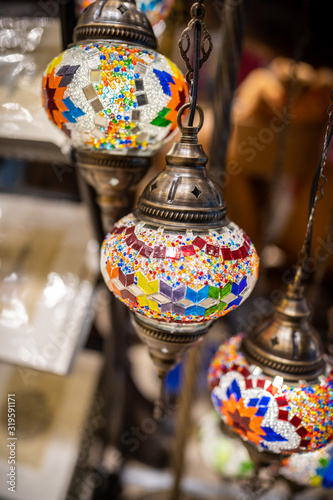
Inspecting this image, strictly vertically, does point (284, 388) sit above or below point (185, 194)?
below

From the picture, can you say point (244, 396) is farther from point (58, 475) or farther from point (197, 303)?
point (58, 475)

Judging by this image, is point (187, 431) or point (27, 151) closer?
point (27, 151)

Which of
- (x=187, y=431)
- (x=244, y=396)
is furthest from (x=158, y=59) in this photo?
(x=187, y=431)

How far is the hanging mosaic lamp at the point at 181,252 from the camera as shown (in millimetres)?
456

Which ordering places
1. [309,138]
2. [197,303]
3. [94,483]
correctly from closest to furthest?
[197,303], [94,483], [309,138]

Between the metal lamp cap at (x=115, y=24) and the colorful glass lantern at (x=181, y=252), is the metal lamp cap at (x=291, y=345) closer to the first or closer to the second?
→ the colorful glass lantern at (x=181, y=252)

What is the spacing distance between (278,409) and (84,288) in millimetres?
766

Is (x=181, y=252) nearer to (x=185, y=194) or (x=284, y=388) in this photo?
(x=185, y=194)

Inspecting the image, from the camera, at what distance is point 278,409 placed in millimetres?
543

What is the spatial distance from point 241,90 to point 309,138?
2.08 ft

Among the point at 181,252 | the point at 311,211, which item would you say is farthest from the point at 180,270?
the point at 311,211

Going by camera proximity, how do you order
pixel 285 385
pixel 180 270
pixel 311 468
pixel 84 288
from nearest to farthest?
pixel 180 270 → pixel 285 385 → pixel 311 468 → pixel 84 288

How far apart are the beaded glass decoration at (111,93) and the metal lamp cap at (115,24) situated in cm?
2

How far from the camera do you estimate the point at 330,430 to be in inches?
21.7
